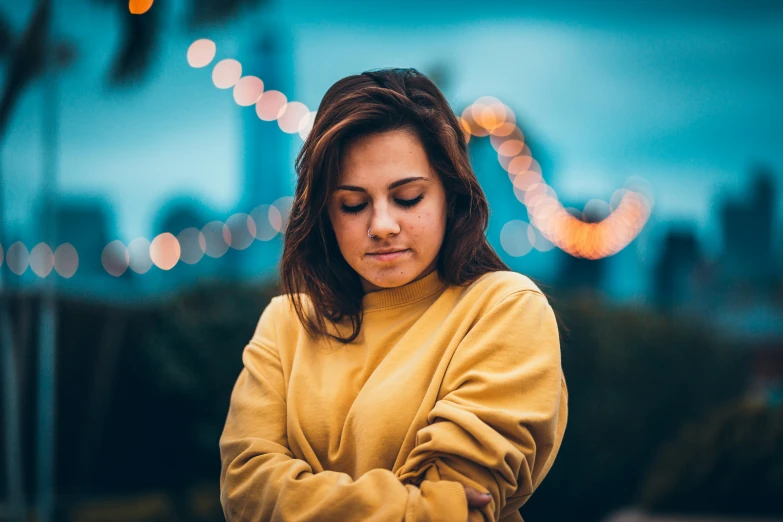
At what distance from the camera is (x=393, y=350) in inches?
74.2

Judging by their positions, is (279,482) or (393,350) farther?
(393,350)

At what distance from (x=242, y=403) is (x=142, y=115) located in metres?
5.76

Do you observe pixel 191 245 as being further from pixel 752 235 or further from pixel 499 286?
pixel 752 235

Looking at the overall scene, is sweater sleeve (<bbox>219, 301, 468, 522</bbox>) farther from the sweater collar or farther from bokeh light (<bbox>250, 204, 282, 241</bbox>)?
bokeh light (<bbox>250, 204, 282, 241</bbox>)

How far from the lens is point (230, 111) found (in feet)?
28.4

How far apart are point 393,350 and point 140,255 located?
6.40m

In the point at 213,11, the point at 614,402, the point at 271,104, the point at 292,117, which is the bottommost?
the point at 614,402

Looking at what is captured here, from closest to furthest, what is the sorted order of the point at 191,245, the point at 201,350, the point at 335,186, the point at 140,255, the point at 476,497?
the point at 476,497 → the point at 335,186 → the point at 201,350 → the point at 140,255 → the point at 191,245

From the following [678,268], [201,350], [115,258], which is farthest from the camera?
[678,268]

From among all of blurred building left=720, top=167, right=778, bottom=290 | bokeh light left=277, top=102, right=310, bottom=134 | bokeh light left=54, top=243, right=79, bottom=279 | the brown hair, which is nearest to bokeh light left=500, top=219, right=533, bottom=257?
blurred building left=720, top=167, right=778, bottom=290

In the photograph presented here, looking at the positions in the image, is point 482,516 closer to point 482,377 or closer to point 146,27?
point 482,377

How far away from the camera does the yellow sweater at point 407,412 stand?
5.44ft

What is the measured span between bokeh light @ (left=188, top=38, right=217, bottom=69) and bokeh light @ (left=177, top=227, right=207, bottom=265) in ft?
7.62

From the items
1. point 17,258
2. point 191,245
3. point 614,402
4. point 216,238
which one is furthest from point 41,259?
point 614,402
